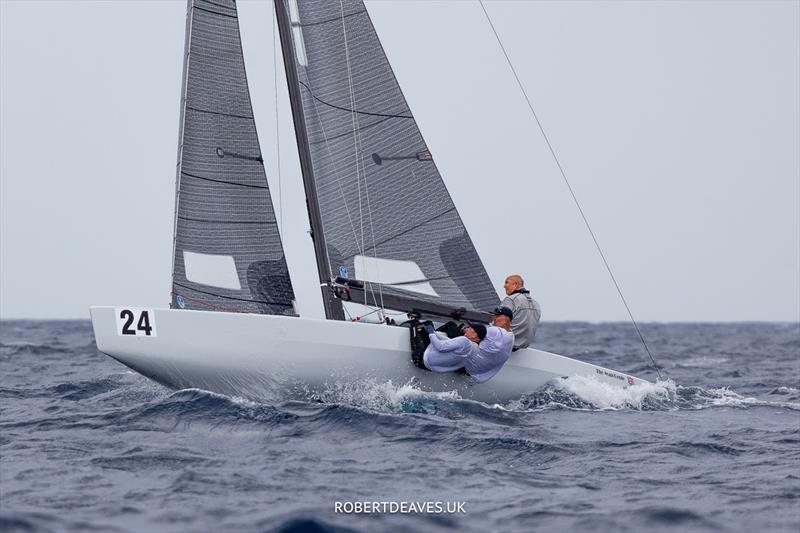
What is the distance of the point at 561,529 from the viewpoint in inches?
213

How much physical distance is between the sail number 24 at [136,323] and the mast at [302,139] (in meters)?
1.99

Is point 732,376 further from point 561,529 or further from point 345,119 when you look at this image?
point 561,529

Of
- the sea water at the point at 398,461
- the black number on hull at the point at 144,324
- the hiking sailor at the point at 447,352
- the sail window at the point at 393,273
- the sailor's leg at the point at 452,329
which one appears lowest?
the sea water at the point at 398,461

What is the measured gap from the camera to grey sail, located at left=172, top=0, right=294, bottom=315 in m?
10.0

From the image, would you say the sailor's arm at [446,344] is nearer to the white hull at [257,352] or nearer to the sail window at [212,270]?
the white hull at [257,352]

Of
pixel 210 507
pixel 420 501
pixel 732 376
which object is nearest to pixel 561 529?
pixel 420 501

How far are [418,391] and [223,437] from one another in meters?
2.26

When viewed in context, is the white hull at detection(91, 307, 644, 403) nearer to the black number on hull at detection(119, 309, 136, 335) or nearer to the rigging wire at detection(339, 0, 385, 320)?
the black number on hull at detection(119, 309, 136, 335)

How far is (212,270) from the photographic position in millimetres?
10078

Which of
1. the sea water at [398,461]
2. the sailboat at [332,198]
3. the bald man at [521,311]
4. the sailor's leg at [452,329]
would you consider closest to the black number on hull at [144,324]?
the sea water at [398,461]

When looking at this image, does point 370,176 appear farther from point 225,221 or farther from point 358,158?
point 225,221

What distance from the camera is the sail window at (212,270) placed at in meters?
9.98

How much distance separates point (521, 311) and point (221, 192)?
318 centimetres

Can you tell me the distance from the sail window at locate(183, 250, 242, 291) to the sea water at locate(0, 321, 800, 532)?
1213 millimetres
